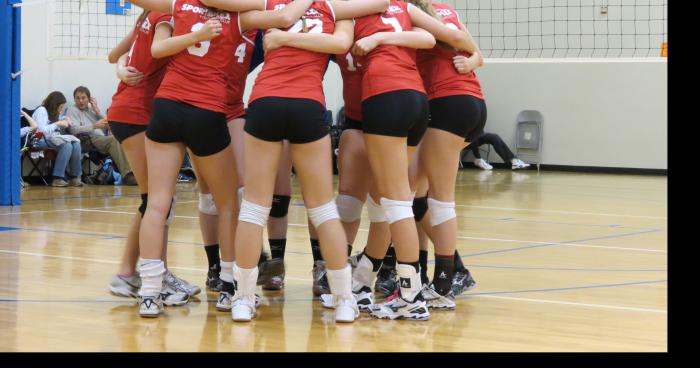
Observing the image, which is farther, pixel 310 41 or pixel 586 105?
pixel 586 105

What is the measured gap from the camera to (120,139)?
4.92 m

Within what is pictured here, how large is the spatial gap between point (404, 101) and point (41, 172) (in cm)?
870

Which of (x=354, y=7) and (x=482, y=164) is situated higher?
(x=354, y=7)

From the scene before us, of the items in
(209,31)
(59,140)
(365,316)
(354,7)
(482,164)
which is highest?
(354,7)

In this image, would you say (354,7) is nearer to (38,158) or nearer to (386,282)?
(386,282)

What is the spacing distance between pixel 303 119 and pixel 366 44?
49 centimetres

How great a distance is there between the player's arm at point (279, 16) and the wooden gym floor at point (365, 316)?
4.31 feet

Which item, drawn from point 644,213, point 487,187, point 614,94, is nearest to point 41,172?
point 487,187

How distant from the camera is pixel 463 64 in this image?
474cm

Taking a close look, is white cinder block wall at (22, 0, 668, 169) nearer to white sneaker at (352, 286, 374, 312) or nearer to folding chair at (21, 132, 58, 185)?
folding chair at (21, 132, 58, 185)

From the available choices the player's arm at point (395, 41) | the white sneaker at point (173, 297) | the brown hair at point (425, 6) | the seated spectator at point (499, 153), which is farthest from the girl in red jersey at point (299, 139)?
the seated spectator at point (499, 153)

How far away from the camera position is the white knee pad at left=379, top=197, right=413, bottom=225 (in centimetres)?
442

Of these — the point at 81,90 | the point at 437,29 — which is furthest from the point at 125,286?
the point at 81,90

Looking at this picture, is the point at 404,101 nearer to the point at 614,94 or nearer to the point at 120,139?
the point at 120,139
